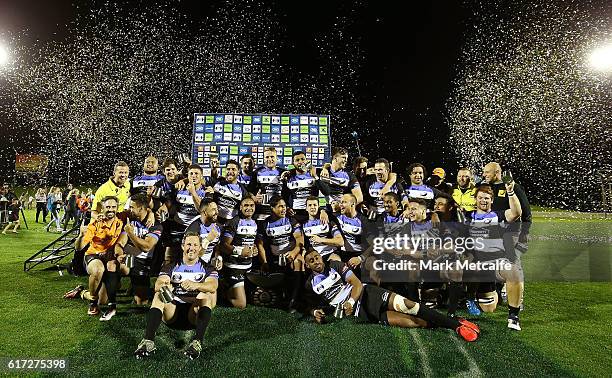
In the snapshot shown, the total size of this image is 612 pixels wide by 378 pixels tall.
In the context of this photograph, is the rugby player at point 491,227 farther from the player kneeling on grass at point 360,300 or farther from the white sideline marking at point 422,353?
the white sideline marking at point 422,353

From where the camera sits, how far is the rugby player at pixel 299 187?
24.6 ft

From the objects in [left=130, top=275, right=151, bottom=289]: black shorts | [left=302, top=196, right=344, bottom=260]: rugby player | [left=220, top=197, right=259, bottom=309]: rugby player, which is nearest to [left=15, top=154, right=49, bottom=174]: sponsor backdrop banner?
[left=130, top=275, right=151, bottom=289]: black shorts

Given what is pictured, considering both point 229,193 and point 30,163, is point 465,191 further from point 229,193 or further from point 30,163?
point 30,163

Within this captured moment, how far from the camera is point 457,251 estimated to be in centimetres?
654

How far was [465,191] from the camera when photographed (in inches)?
306

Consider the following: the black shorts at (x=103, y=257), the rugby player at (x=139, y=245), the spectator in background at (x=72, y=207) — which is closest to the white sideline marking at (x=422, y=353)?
the rugby player at (x=139, y=245)

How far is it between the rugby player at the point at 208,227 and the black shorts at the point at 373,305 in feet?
7.67

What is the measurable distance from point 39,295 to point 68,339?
278 centimetres

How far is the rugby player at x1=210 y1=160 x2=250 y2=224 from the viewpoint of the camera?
7195 millimetres

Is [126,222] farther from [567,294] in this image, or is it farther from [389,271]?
[567,294]

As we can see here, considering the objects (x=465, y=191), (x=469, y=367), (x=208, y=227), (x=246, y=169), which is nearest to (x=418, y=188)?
(x=465, y=191)

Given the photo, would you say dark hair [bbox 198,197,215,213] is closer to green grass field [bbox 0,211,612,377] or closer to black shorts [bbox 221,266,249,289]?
black shorts [bbox 221,266,249,289]

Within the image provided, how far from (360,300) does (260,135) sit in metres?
8.50

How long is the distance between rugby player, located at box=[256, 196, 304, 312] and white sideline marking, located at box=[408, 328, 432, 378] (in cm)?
212
